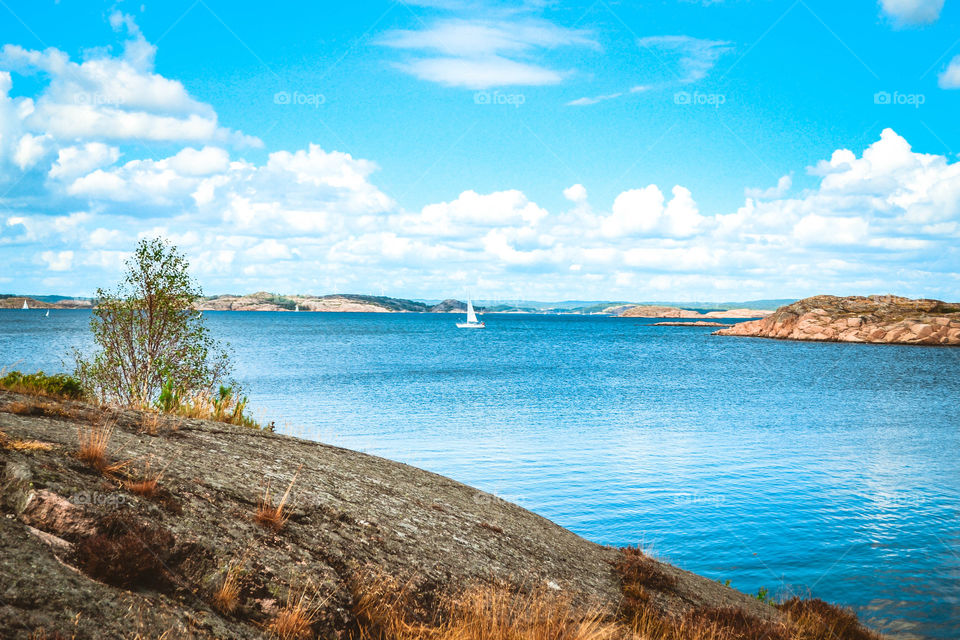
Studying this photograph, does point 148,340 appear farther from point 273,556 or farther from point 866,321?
point 866,321

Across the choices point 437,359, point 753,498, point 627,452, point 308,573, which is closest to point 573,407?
point 627,452

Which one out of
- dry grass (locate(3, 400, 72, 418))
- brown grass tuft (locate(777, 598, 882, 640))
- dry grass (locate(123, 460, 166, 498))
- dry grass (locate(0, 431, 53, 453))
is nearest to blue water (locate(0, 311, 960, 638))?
brown grass tuft (locate(777, 598, 882, 640))

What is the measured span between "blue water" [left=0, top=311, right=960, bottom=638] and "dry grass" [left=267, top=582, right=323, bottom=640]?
13542 mm

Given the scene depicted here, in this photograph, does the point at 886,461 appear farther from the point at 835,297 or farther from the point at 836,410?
the point at 835,297

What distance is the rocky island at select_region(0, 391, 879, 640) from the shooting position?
615cm

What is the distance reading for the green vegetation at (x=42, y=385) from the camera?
11750mm

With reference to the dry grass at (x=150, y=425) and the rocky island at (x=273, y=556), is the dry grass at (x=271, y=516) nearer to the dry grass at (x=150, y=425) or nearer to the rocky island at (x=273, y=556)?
the rocky island at (x=273, y=556)

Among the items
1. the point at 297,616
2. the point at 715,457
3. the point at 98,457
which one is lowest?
the point at 715,457

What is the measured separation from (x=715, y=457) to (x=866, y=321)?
152m

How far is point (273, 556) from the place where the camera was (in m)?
7.84

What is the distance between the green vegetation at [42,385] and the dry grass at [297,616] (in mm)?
7593

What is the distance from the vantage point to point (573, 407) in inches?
1919

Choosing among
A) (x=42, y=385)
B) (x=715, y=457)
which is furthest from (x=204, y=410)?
(x=715, y=457)

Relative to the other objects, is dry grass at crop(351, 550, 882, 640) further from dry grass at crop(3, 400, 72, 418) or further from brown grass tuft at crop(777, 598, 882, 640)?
dry grass at crop(3, 400, 72, 418)
